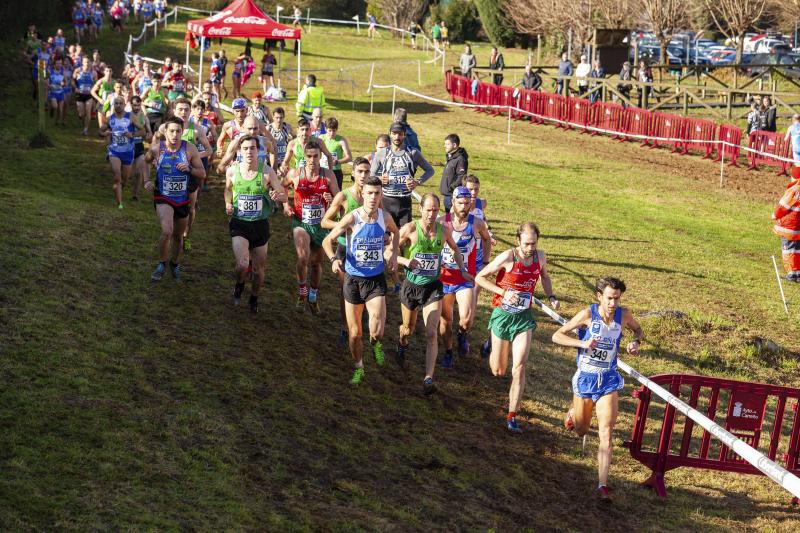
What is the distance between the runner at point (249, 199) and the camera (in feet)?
40.5

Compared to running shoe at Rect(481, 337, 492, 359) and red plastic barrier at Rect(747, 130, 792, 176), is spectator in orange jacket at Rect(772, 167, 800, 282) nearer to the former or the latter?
running shoe at Rect(481, 337, 492, 359)

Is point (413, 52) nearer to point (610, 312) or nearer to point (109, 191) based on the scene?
point (109, 191)

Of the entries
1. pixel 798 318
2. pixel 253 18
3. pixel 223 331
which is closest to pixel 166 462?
pixel 223 331

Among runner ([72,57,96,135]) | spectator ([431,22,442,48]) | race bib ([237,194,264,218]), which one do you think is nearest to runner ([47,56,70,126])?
runner ([72,57,96,135])

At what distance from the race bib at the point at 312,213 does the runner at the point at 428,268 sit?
174 centimetres

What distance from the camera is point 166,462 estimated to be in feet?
27.8

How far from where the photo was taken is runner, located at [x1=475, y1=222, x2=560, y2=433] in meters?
10.7

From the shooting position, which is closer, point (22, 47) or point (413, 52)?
point (22, 47)

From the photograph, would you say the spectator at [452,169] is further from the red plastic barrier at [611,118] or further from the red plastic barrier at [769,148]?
the red plastic barrier at [611,118]

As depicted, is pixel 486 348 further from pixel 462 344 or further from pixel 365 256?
pixel 365 256

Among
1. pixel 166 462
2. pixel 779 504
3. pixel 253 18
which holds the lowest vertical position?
pixel 779 504

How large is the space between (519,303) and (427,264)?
3.93 ft

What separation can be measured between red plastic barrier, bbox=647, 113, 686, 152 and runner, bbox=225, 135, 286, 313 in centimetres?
2034

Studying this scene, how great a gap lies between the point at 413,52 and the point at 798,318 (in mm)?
45540
